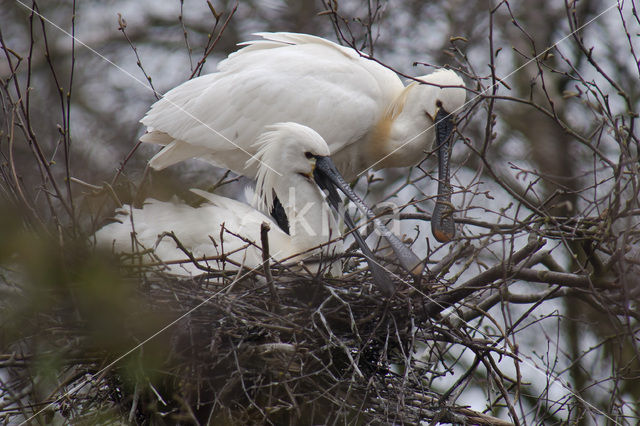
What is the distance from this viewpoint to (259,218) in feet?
17.0

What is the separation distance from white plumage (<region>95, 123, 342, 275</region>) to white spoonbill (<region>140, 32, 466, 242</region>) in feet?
1.14

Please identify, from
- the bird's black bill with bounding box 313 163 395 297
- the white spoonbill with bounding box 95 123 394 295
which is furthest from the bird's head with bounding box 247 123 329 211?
the bird's black bill with bounding box 313 163 395 297

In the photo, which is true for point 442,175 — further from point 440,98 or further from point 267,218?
point 267,218

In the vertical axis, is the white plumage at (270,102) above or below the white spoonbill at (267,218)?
above

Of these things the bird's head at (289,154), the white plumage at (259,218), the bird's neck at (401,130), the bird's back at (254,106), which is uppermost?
the bird's neck at (401,130)

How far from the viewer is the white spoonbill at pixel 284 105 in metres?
5.94

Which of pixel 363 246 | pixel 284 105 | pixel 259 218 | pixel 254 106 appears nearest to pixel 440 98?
pixel 284 105

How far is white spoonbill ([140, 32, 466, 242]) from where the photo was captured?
5.94 m

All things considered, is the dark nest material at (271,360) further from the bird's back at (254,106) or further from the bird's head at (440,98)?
the bird's head at (440,98)

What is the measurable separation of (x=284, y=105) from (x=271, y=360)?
2529 mm

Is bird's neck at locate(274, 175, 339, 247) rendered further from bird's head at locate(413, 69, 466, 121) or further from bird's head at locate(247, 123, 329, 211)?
bird's head at locate(413, 69, 466, 121)

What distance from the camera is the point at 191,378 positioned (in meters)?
3.72

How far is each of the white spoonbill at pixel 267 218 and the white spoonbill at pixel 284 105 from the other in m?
0.35

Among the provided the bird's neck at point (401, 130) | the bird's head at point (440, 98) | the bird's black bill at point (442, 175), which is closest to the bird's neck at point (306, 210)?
the bird's black bill at point (442, 175)
